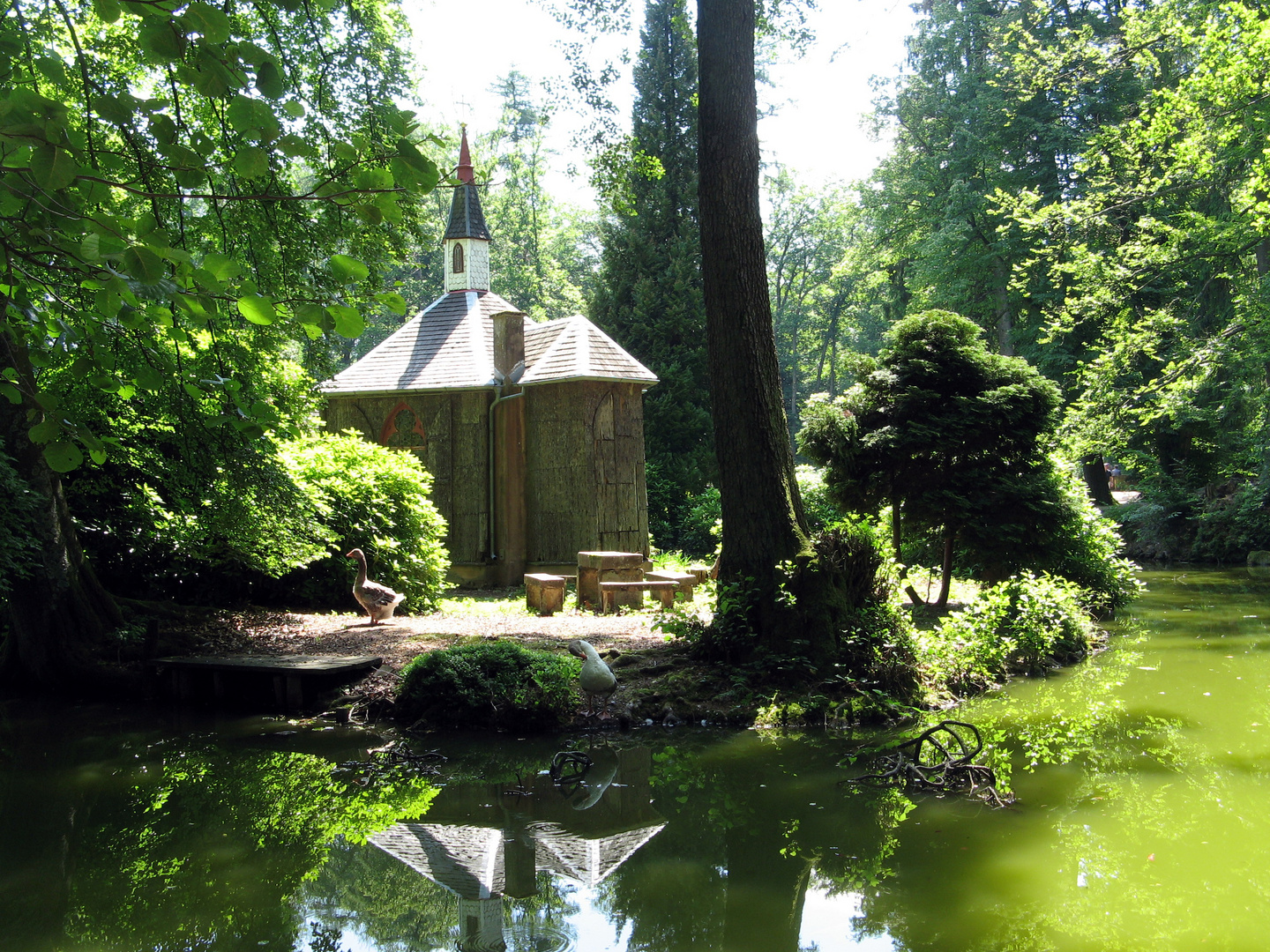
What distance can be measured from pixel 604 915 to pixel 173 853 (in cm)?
274

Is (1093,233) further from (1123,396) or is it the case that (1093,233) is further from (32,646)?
(32,646)

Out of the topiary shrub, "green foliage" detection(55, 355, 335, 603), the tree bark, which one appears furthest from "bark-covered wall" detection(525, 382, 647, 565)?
the topiary shrub

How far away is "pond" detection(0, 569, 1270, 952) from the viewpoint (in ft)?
14.3

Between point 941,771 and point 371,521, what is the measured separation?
8441 mm

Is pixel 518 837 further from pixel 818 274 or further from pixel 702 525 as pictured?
pixel 818 274

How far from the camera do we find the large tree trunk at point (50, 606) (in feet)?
30.1

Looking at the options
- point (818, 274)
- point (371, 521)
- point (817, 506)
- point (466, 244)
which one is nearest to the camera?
point (371, 521)

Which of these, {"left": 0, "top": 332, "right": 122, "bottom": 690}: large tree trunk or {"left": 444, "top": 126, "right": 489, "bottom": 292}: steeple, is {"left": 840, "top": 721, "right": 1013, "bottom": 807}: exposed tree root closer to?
{"left": 0, "top": 332, "right": 122, "bottom": 690}: large tree trunk

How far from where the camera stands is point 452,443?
17.5m

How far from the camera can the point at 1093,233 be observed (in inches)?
792

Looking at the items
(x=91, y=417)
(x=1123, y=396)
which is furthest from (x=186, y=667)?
(x=1123, y=396)

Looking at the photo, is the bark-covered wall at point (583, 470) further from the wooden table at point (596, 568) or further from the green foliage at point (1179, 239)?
the green foliage at point (1179, 239)

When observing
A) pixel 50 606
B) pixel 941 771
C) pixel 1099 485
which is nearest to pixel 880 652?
pixel 941 771

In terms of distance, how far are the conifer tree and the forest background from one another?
0.28ft
